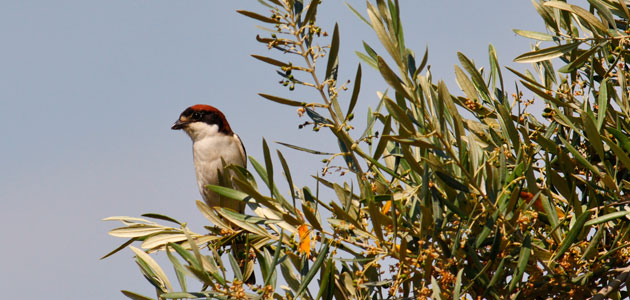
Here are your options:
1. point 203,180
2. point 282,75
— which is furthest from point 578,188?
point 203,180

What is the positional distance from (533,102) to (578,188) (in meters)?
0.35

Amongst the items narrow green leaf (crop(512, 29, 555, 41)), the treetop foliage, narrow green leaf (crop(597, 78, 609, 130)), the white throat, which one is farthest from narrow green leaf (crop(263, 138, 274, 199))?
the white throat

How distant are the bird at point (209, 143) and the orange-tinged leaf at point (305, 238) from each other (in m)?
4.55

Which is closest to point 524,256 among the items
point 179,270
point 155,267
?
point 179,270

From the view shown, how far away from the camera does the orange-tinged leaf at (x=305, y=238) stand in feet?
8.79

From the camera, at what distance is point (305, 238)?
2.69m

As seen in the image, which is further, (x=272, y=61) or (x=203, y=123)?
(x=203, y=123)

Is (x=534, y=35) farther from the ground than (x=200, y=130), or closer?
farther from the ground

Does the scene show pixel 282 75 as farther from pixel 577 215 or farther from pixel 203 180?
pixel 203 180

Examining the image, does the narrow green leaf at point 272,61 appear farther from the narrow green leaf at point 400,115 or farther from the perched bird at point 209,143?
the perched bird at point 209,143

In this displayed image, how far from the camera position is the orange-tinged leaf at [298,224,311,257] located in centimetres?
268

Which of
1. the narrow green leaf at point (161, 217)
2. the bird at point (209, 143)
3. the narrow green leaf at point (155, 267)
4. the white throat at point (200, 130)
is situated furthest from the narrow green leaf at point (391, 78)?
the white throat at point (200, 130)

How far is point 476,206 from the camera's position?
241cm

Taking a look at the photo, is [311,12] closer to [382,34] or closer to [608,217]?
[382,34]
